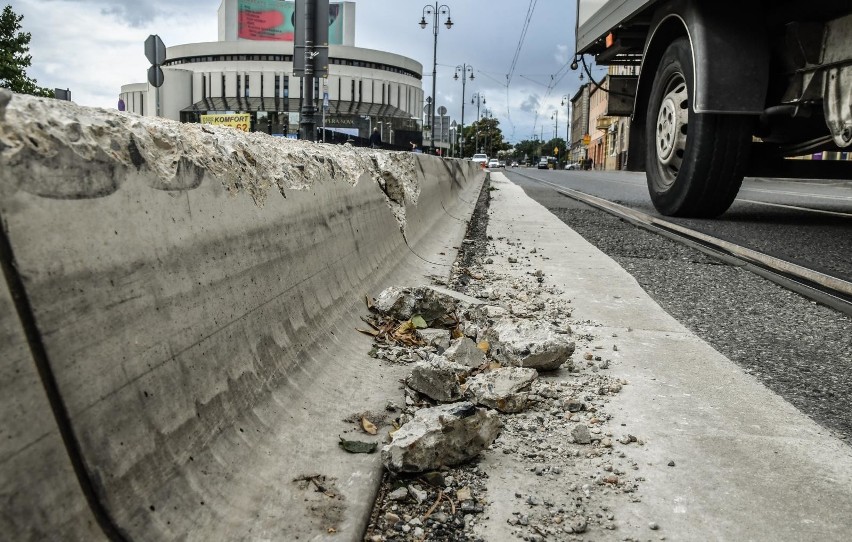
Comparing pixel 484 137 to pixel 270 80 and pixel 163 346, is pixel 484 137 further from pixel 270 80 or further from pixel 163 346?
pixel 163 346

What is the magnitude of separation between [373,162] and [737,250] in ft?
10.3

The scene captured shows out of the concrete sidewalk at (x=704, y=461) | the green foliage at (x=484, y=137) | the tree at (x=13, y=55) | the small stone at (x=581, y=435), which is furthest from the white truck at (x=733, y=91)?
the green foliage at (x=484, y=137)

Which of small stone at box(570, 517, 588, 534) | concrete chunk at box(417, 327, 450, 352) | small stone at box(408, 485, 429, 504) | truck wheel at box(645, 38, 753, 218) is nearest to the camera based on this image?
small stone at box(570, 517, 588, 534)

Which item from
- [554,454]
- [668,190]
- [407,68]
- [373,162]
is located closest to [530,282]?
[373,162]

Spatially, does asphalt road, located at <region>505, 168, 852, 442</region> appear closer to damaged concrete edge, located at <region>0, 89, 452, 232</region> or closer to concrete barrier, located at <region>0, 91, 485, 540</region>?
concrete barrier, located at <region>0, 91, 485, 540</region>

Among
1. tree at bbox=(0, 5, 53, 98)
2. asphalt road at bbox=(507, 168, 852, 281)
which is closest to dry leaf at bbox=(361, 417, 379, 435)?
asphalt road at bbox=(507, 168, 852, 281)

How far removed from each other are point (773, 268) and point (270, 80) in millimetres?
98509

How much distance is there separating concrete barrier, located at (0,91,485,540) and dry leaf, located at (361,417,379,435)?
0.19 ft

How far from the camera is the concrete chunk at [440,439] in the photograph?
5.92 ft

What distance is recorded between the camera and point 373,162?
3.92 m

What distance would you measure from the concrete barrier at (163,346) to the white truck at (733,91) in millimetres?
4859

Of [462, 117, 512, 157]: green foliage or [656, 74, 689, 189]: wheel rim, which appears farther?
[462, 117, 512, 157]: green foliage

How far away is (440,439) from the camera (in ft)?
6.15

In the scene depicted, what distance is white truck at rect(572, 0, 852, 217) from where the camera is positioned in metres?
5.80
